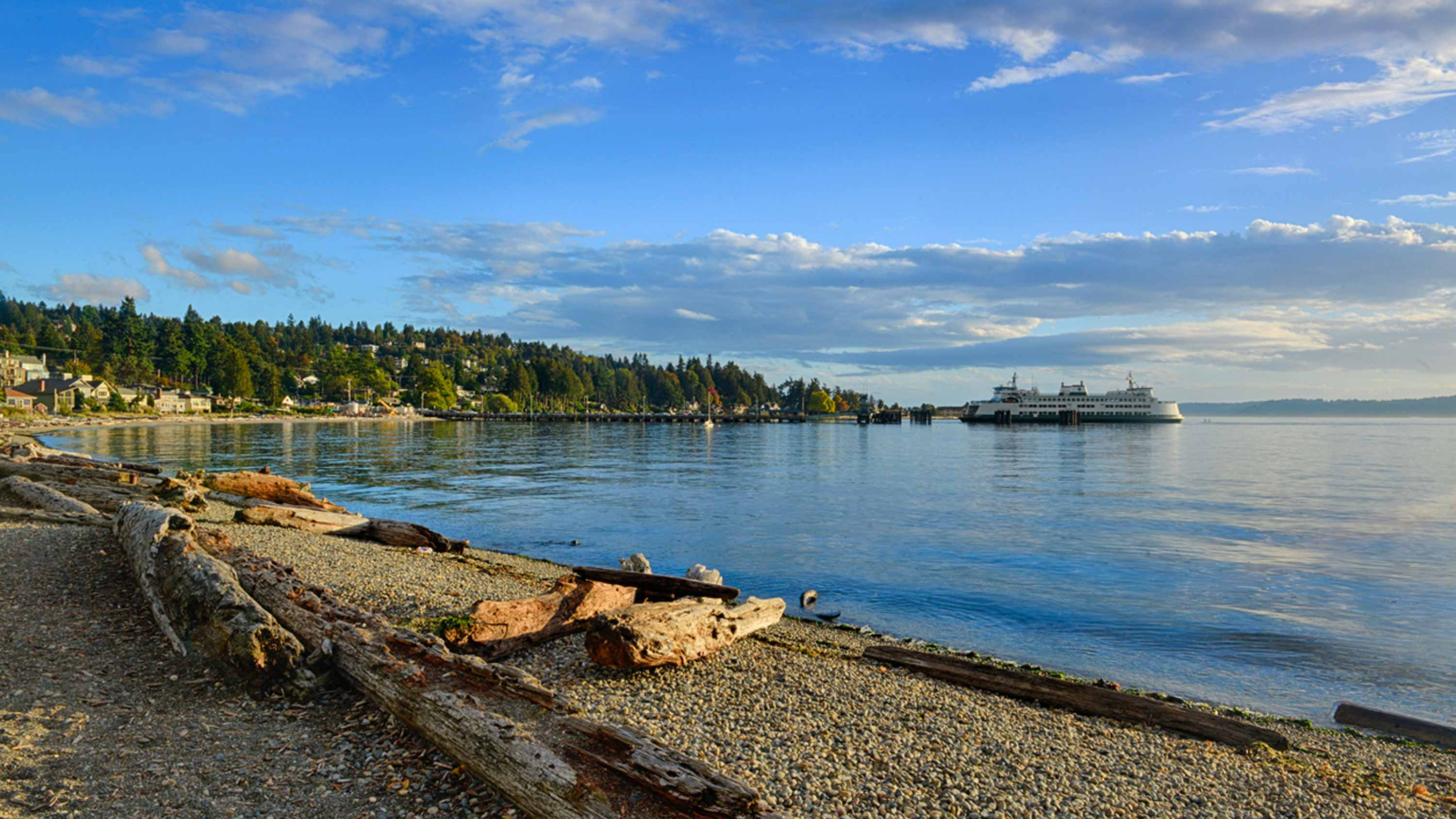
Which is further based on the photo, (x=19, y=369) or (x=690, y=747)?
(x=19, y=369)

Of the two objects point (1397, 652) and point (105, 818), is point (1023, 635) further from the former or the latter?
point (105, 818)

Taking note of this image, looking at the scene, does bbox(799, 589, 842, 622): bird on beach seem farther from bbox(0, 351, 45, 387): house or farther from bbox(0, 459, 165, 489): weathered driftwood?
bbox(0, 351, 45, 387): house

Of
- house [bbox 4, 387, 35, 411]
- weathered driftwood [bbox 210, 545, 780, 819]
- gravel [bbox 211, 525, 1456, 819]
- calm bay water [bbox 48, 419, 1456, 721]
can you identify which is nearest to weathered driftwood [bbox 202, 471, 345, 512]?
calm bay water [bbox 48, 419, 1456, 721]

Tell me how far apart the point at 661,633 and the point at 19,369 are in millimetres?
176858

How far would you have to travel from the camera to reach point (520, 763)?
17.7ft

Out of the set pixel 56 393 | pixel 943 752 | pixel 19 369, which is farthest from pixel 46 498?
pixel 19 369

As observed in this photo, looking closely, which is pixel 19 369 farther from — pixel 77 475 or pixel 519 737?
pixel 519 737

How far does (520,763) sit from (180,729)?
342cm

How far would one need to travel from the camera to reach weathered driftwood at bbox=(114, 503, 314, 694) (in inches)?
286

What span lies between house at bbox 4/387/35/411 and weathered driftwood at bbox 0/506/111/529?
374 feet

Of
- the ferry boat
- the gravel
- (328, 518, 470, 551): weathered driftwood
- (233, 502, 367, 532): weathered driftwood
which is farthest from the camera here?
the ferry boat

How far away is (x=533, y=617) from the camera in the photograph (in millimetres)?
10055

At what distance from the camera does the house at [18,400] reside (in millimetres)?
101312

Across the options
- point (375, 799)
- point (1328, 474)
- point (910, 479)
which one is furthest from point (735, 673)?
point (1328, 474)
